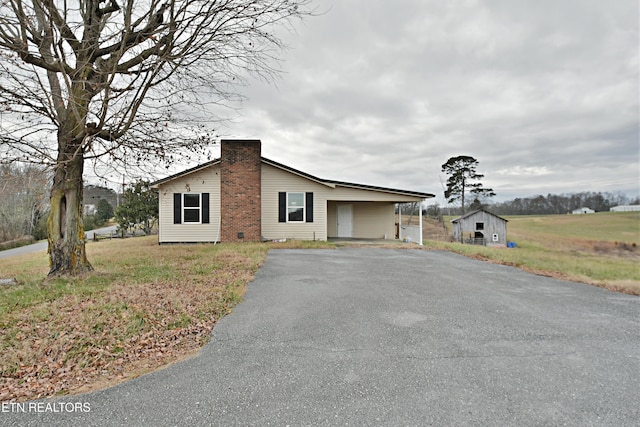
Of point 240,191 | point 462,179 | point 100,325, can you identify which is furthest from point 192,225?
point 462,179

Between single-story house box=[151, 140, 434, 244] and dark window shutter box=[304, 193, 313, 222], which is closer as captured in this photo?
single-story house box=[151, 140, 434, 244]

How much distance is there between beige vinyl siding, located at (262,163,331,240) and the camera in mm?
14555

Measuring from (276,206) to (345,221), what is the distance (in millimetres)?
5256

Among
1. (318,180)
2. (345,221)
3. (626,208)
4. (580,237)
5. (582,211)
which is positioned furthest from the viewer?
(582,211)

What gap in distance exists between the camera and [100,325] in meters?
3.79

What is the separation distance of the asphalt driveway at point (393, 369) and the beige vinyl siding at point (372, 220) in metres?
12.6

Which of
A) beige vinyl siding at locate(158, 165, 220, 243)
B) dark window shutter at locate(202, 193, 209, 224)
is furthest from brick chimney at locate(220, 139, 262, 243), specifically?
dark window shutter at locate(202, 193, 209, 224)

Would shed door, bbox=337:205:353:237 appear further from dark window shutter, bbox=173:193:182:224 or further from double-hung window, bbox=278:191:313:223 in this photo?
dark window shutter, bbox=173:193:182:224

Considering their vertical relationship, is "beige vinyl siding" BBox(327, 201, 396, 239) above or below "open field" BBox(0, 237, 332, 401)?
above

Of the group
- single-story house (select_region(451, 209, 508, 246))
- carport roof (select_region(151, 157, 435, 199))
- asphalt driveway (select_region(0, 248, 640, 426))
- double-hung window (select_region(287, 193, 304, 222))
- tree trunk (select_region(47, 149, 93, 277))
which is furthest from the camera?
single-story house (select_region(451, 209, 508, 246))

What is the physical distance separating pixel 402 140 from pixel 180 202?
70.5 feet

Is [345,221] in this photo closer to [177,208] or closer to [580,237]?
[177,208]

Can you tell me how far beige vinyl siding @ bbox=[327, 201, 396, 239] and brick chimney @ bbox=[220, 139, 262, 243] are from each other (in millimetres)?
5882

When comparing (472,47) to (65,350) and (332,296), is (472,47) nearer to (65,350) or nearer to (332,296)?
(332,296)
